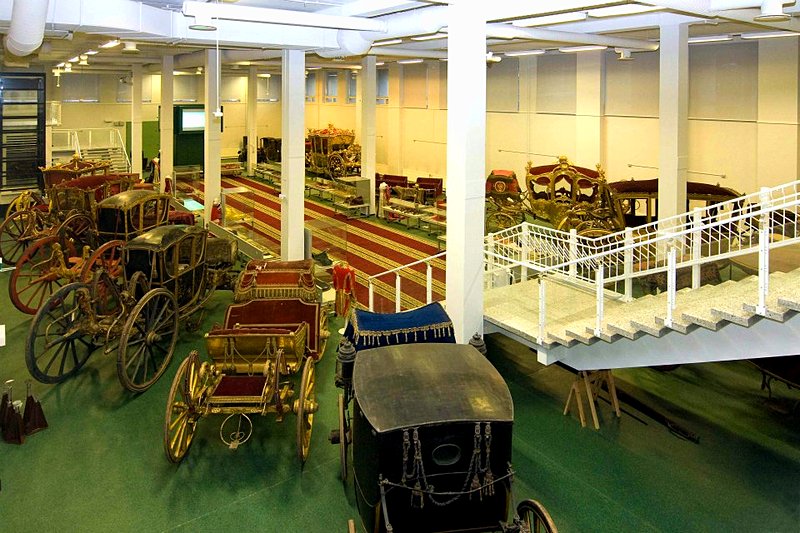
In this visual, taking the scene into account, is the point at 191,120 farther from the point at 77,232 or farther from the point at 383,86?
the point at 77,232

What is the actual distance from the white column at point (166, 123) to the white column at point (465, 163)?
43.8ft

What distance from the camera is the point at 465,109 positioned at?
283 inches

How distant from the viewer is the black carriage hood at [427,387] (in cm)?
459

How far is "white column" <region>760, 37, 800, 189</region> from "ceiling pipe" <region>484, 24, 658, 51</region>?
2.42 metres

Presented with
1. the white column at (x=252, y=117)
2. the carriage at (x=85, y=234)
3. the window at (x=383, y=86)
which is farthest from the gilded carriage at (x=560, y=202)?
the white column at (x=252, y=117)

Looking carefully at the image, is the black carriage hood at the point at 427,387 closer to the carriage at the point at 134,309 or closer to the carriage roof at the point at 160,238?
the carriage at the point at 134,309

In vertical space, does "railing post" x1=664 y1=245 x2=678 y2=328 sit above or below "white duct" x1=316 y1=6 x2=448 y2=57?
below

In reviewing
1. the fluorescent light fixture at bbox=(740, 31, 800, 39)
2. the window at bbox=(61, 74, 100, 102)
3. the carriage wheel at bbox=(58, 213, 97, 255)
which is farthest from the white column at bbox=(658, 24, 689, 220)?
the window at bbox=(61, 74, 100, 102)

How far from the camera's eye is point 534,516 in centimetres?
487

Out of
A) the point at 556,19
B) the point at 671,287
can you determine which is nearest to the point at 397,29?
the point at 556,19

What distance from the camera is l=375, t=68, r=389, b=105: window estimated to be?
2777 centimetres

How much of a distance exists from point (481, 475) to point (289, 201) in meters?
9.18

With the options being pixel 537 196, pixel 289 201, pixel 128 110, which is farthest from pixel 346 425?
pixel 128 110

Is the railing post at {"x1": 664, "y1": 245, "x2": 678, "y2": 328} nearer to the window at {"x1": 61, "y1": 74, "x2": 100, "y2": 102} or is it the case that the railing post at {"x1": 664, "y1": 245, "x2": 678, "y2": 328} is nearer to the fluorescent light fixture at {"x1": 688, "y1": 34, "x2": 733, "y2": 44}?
the fluorescent light fixture at {"x1": 688, "y1": 34, "x2": 733, "y2": 44}
